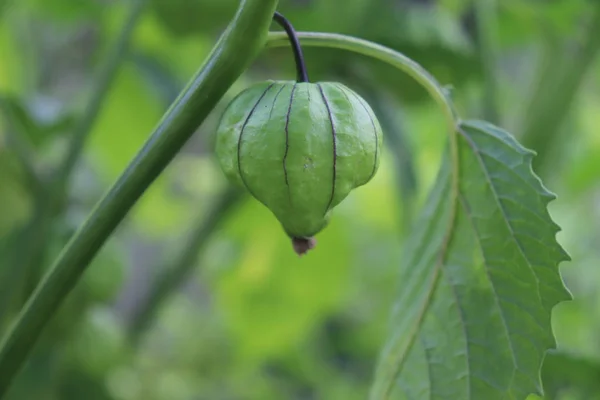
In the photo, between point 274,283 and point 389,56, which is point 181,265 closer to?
point 274,283

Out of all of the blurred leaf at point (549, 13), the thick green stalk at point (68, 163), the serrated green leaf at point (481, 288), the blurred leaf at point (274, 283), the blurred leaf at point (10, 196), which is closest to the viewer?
the serrated green leaf at point (481, 288)

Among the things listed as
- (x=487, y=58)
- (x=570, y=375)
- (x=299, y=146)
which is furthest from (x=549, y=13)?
(x=299, y=146)

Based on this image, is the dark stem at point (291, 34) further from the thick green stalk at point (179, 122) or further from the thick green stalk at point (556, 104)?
the thick green stalk at point (556, 104)

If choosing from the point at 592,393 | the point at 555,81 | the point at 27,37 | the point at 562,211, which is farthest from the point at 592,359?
the point at 27,37

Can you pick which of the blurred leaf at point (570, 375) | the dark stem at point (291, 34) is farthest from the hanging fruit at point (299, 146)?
the blurred leaf at point (570, 375)

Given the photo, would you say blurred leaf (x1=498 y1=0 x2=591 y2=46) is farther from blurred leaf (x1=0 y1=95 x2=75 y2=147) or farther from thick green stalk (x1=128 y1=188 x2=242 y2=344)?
blurred leaf (x1=0 y1=95 x2=75 y2=147)

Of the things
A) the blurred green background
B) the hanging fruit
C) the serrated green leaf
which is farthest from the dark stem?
the blurred green background

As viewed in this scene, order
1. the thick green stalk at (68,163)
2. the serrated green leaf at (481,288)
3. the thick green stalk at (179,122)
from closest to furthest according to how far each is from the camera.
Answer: the thick green stalk at (179,122), the serrated green leaf at (481,288), the thick green stalk at (68,163)

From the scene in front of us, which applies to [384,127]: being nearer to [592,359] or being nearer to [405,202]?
[405,202]
